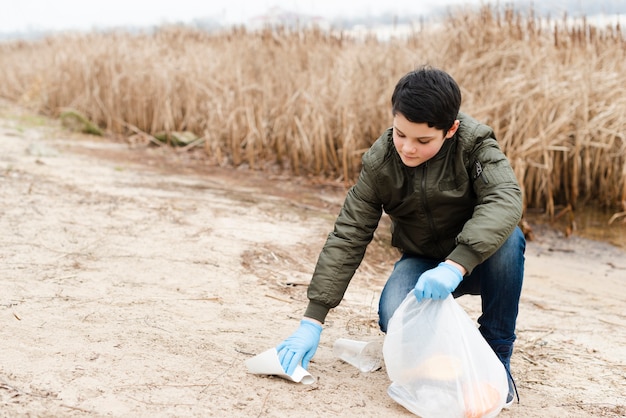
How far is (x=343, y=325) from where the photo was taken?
9.54 feet

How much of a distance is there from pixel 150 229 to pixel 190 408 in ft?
6.80

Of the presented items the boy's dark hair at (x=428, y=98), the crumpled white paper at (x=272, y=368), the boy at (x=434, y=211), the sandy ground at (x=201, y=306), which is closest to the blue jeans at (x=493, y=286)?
the boy at (x=434, y=211)

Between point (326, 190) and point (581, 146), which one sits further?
point (326, 190)

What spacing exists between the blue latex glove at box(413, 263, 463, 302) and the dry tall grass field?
3.40 meters

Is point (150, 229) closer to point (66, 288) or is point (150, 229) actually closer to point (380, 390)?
point (66, 288)

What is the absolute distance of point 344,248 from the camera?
88.6 inches

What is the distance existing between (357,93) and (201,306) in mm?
3538

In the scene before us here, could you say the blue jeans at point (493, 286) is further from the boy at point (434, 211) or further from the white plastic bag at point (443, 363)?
the white plastic bag at point (443, 363)

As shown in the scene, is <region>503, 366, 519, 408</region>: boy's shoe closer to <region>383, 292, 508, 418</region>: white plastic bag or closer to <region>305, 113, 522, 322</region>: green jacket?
<region>383, 292, 508, 418</region>: white plastic bag

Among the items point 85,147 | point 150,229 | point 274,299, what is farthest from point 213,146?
point 274,299

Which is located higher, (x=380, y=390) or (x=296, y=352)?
(x=296, y=352)

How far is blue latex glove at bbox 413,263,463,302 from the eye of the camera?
196 centimetres

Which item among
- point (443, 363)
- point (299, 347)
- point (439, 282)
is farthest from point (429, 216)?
point (299, 347)

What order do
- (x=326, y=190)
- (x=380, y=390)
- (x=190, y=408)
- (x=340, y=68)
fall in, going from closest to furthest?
(x=190, y=408), (x=380, y=390), (x=326, y=190), (x=340, y=68)
